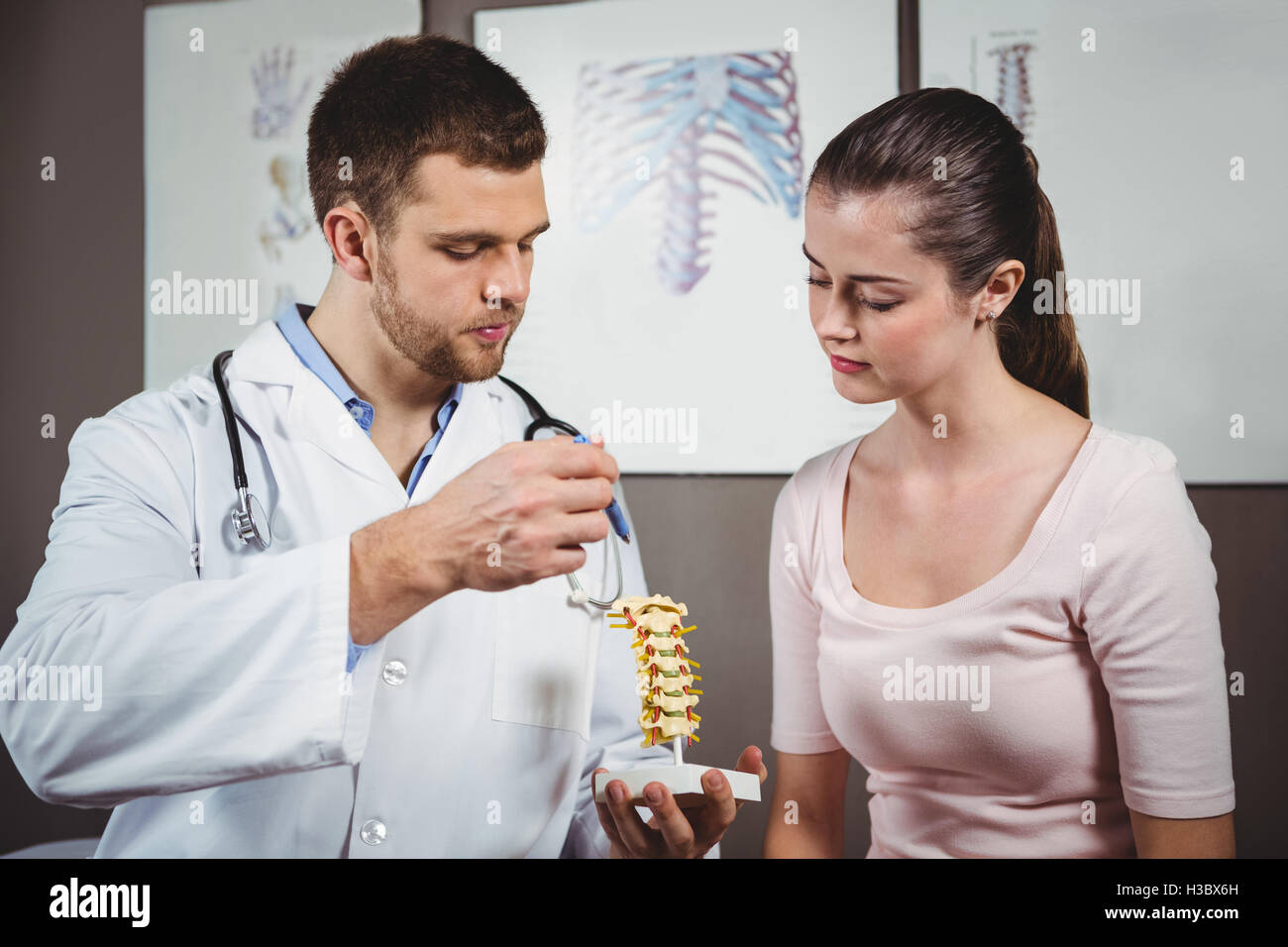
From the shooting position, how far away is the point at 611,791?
0.90 metres

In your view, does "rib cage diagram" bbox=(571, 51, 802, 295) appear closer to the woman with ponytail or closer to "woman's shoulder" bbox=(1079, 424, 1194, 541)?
the woman with ponytail

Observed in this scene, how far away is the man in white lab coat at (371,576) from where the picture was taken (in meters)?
0.80

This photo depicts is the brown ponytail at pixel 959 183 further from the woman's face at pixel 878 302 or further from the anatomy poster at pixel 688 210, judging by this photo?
the anatomy poster at pixel 688 210

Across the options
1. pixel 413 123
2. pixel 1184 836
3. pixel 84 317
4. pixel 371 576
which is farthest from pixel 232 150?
pixel 1184 836

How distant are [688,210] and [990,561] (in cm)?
65

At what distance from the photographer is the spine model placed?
92cm

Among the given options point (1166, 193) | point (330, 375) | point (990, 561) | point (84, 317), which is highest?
point (1166, 193)

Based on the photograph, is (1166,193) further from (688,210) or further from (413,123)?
(413,123)

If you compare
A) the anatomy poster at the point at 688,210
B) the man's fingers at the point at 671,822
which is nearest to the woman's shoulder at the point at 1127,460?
the anatomy poster at the point at 688,210

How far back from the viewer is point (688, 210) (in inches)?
51.1

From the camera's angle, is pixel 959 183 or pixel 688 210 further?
pixel 688 210
